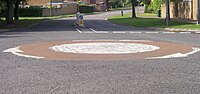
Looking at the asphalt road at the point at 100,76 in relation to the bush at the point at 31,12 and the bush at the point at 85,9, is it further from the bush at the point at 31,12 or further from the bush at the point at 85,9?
the bush at the point at 85,9

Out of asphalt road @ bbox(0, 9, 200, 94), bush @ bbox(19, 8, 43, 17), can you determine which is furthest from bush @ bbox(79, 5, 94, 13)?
asphalt road @ bbox(0, 9, 200, 94)

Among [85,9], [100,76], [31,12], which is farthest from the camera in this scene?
[85,9]

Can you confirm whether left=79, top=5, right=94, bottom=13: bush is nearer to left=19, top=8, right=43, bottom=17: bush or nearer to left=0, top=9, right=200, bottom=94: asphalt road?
left=19, top=8, right=43, bottom=17: bush

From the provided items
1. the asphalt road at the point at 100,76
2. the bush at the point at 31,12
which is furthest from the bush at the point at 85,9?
the asphalt road at the point at 100,76

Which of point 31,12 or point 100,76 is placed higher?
point 31,12

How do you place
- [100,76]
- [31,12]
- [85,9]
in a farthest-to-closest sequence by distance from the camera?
[85,9] < [31,12] < [100,76]

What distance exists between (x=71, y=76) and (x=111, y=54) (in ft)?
17.2

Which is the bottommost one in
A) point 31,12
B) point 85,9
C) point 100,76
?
point 100,76

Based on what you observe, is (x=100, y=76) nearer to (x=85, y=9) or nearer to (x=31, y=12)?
(x=31, y=12)

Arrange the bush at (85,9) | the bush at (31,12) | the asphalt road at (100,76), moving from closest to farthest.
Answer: the asphalt road at (100,76) → the bush at (31,12) → the bush at (85,9)

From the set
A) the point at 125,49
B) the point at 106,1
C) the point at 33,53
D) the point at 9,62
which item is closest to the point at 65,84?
the point at 9,62

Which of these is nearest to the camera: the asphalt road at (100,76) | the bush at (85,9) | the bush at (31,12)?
the asphalt road at (100,76)

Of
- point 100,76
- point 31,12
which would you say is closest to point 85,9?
point 31,12

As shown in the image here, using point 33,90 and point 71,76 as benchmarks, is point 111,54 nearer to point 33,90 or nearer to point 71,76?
point 71,76
